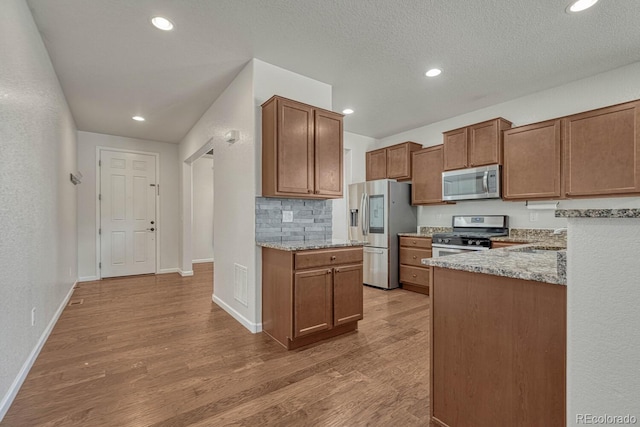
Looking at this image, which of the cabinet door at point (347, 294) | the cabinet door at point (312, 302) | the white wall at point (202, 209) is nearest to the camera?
the cabinet door at point (312, 302)

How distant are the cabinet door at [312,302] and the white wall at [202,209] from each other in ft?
18.6

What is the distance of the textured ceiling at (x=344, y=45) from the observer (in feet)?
7.07

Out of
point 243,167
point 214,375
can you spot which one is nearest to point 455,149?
point 243,167

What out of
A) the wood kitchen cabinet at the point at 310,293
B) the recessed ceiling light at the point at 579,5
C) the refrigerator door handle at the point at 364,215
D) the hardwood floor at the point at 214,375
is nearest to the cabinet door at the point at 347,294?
the wood kitchen cabinet at the point at 310,293

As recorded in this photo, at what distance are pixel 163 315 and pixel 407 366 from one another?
2737 millimetres

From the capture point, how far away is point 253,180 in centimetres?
285

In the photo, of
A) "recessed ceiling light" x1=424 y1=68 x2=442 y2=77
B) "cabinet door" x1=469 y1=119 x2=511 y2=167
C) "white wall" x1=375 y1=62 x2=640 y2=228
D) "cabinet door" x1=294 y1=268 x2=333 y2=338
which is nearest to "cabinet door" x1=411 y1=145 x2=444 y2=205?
"white wall" x1=375 y1=62 x2=640 y2=228

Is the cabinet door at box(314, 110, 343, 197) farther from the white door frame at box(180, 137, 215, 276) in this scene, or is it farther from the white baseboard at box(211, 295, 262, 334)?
the white door frame at box(180, 137, 215, 276)

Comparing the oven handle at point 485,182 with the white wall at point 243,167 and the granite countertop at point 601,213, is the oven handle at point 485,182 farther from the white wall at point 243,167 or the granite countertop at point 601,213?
the granite countertop at point 601,213

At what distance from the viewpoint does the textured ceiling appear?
2.16 metres

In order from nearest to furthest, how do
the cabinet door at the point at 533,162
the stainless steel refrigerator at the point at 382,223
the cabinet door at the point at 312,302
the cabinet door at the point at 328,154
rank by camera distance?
the cabinet door at the point at 312,302 < the cabinet door at the point at 328,154 < the cabinet door at the point at 533,162 < the stainless steel refrigerator at the point at 382,223

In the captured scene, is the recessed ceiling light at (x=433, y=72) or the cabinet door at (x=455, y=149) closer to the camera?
the recessed ceiling light at (x=433, y=72)

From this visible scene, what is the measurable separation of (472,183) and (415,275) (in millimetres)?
1549

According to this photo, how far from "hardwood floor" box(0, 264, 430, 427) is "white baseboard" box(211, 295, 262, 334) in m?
0.06
